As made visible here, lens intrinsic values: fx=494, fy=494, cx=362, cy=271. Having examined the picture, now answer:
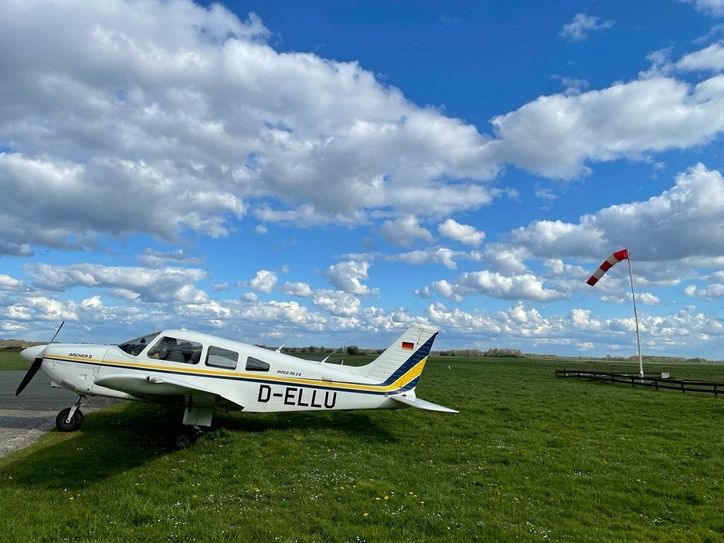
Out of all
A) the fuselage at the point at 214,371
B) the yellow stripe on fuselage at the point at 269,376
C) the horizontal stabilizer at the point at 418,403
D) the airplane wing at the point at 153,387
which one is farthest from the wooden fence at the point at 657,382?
the airplane wing at the point at 153,387

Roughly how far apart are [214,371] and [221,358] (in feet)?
1.12

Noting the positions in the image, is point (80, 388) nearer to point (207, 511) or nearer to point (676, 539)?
point (207, 511)

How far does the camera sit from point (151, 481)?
8078 millimetres

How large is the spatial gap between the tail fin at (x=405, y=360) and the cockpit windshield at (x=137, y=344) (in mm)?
5129

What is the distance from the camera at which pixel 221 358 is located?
38.9ft

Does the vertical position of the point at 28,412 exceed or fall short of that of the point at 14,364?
it falls short

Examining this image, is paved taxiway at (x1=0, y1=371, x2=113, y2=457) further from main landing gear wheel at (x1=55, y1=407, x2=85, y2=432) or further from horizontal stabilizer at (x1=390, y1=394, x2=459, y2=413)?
horizontal stabilizer at (x1=390, y1=394, x2=459, y2=413)

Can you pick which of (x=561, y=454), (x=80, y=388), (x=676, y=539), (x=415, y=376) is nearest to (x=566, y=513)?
(x=676, y=539)

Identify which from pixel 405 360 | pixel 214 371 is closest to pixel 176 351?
pixel 214 371

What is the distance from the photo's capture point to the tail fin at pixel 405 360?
13.0 m

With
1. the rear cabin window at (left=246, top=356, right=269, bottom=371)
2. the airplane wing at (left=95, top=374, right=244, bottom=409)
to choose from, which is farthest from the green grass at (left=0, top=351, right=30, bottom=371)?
the airplane wing at (left=95, top=374, right=244, bottom=409)

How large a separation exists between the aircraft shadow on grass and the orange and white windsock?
2432cm

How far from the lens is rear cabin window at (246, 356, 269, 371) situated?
39.3 ft

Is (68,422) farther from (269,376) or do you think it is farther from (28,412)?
(269,376)
